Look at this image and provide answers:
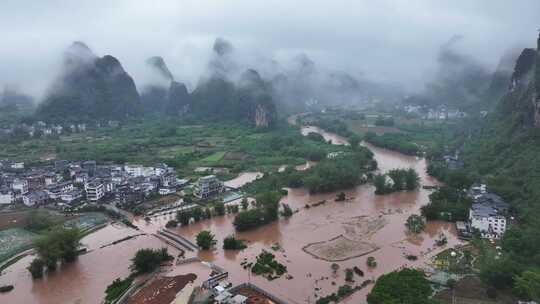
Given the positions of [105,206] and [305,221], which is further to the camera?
[105,206]

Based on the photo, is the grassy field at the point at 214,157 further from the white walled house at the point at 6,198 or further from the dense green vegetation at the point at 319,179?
the white walled house at the point at 6,198

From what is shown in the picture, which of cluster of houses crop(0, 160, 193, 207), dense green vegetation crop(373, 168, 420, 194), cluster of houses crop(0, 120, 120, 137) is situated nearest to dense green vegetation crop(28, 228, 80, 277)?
cluster of houses crop(0, 160, 193, 207)

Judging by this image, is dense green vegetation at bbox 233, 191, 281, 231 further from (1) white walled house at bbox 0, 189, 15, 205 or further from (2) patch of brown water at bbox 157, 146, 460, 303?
(1) white walled house at bbox 0, 189, 15, 205

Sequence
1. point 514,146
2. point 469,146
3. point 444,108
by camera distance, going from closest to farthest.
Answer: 1. point 514,146
2. point 469,146
3. point 444,108

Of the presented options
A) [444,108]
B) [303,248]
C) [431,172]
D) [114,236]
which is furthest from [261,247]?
[444,108]

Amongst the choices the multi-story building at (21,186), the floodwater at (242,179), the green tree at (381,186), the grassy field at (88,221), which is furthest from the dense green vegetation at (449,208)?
the multi-story building at (21,186)

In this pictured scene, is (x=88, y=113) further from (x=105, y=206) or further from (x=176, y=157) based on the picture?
(x=105, y=206)

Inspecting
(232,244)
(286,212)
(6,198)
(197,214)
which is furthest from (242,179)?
(6,198)
